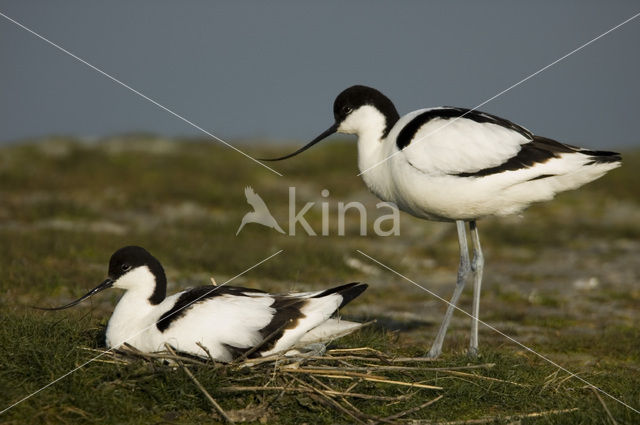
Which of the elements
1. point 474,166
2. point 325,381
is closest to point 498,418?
point 325,381

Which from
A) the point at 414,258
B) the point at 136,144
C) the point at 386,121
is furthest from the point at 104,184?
the point at 386,121

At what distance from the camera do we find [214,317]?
5.82 meters

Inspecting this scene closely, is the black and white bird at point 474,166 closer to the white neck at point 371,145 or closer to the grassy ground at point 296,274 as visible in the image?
the white neck at point 371,145

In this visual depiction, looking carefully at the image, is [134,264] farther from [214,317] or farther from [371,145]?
[371,145]

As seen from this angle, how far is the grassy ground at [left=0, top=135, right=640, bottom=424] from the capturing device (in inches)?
211

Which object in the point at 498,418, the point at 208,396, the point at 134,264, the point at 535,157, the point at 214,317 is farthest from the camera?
the point at 535,157

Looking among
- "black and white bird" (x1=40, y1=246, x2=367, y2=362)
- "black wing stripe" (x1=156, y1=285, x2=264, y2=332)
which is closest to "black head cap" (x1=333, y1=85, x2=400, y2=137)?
"black and white bird" (x1=40, y1=246, x2=367, y2=362)

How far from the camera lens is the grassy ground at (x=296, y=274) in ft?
17.6

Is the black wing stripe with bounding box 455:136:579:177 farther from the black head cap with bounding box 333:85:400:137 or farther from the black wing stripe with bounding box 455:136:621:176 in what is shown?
the black head cap with bounding box 333:85:400:137

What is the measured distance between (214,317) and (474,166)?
2791 millimetres

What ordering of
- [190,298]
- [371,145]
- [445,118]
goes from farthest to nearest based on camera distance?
[371,145] → [445,118] → [190,298]

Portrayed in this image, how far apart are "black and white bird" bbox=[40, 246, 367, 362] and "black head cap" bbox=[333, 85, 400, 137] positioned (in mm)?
2118

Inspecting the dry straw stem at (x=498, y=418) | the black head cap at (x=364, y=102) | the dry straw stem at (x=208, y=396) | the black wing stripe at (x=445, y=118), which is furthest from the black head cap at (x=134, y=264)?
the black head cap at (x=364, y=102)

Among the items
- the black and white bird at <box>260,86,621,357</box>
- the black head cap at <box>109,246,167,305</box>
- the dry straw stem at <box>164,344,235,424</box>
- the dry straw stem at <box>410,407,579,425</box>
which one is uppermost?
the black and white bird at <box>260,86,621,357</box>
